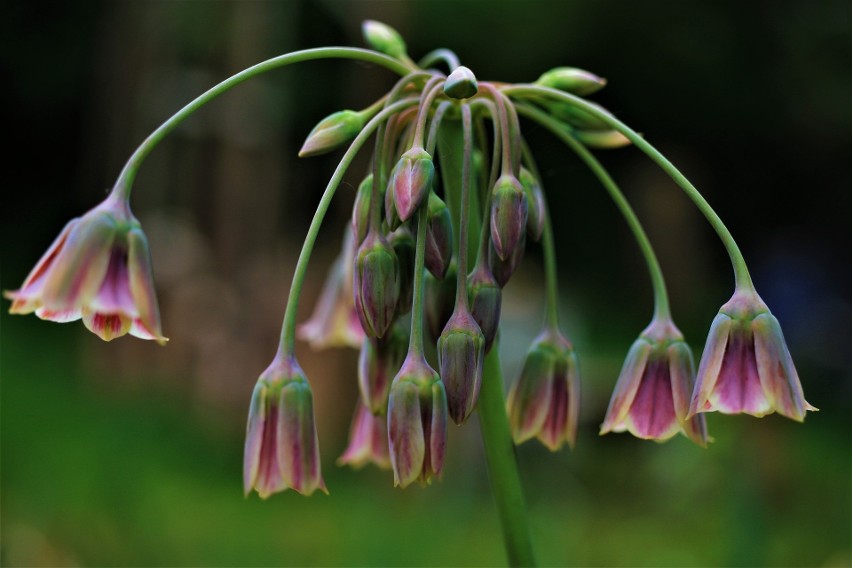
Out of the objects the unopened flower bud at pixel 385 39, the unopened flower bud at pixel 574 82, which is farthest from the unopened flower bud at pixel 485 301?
the unopened flower bud at pixel 385 39

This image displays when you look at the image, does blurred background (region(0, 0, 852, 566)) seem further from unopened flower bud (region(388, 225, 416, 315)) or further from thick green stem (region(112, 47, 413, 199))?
thick green stem (region(112, 47, 413, 199))

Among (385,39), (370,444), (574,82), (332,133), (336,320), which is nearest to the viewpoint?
(332,133)

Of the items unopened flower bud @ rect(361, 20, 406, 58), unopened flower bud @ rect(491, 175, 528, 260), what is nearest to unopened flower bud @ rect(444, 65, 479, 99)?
unopened flower bud @ rect(491, 175, 528, 260)

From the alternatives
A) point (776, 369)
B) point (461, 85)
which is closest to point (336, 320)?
point (461, 85)

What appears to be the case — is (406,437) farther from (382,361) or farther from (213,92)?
(213,92)

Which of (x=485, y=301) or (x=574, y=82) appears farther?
(x=574, y=82)

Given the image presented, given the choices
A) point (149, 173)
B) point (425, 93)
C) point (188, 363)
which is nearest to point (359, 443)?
point (425, 93)

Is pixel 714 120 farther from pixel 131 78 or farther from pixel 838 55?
pixel 131 78
